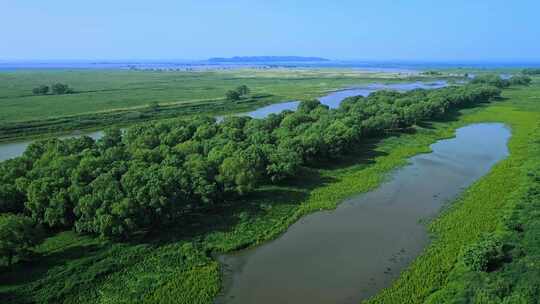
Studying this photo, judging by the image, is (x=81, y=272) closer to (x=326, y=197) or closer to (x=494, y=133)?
(x=326, y=197)

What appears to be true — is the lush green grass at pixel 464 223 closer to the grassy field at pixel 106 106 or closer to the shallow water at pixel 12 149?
the shallow water at pixel 12 149

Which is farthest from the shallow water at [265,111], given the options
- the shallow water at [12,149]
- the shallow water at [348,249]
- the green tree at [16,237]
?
the shallow water at [348,249]

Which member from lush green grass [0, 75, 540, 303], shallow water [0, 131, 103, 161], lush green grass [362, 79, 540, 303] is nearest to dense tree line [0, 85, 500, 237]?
lush green grass [0, 75, 540, 303]

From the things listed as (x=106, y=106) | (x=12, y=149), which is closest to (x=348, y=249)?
(x=12, y=149)

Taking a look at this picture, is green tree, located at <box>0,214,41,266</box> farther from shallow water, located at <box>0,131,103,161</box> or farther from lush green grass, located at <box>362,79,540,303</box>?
shallow water, located at <box>0,131,103,161</box>

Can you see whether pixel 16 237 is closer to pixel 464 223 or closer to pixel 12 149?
pixel 464 223
